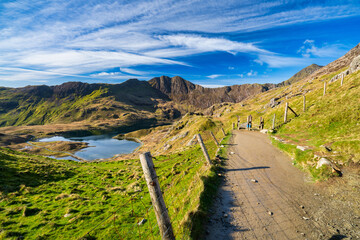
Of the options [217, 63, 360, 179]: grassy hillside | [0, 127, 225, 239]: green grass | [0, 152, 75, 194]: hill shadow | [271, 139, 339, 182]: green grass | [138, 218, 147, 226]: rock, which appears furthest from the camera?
[0, 152, 75, 194]: hill shadow

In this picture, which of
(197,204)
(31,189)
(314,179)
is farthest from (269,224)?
(31,189)

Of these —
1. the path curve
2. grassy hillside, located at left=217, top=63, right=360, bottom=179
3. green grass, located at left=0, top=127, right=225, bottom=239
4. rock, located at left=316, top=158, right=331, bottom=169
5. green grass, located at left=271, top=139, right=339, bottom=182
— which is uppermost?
grassy hillside, located at left=217, top=63, right=360, bottom=179

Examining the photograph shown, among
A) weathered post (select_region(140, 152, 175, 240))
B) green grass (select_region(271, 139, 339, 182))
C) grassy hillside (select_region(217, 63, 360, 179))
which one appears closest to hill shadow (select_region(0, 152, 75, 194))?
weathered post (select_region(140, 152, 175, 240))

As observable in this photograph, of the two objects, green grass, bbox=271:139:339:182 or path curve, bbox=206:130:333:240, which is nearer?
path curve, bbox=206:130:333:240

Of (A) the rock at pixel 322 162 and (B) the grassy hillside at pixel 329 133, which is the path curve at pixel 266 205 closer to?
(A) the rock at pixel 322 162

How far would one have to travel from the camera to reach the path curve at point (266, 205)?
7.60m

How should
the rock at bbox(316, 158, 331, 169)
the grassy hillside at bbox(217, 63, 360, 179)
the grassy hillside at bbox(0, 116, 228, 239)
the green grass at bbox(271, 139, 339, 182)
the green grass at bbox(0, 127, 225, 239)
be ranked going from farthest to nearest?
1. the grassy hillside at bbox(217, 63, 360, 179)
2. the rock at bbox(316, 158, 331, 169)
3. the green grass at bbox(271, 139, 339, 182)
4. the green grass at bbox(0, 127, 225, 239)
5. the grassy hillside at bbox(0, 116, 228, 239)

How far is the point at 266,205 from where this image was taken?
32.0 ft

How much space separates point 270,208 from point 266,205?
0.35 meters

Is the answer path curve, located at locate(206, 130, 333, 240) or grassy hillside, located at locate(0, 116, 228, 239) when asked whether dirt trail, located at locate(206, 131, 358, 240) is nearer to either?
path curve, located at locate(206, 130, 333, 240)

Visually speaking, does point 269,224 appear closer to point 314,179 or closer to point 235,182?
point 235,182

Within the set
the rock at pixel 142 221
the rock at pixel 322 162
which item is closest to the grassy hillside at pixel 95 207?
the rock at pixel 142 221

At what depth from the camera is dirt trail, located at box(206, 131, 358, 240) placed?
298 inches

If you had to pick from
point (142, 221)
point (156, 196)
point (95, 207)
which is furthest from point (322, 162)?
point (95, 207)
